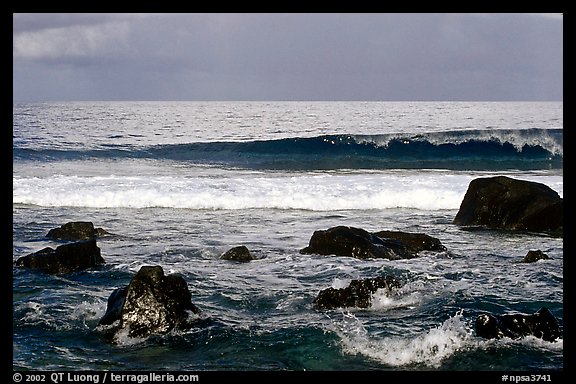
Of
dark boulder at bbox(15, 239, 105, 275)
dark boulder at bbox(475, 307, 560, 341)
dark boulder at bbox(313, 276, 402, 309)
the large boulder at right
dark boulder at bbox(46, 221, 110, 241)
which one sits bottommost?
dark boulder at bbox(475, 307, 560, 341)

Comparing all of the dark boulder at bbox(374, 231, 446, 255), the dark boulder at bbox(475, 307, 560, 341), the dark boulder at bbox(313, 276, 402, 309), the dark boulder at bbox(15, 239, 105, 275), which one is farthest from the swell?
the dark boulder at bbox(475, 307, 560, 341)

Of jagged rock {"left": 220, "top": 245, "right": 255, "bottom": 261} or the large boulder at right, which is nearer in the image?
jagged rock {"left": 220, "top": 245, "right": 255, "bottom": 261}

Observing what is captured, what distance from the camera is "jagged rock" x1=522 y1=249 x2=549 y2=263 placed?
10.5 m

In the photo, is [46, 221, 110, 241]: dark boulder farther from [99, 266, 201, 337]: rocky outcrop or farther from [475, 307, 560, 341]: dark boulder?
[475, 307, 560, 341]: dark boulder

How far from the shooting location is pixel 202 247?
11.8 metres

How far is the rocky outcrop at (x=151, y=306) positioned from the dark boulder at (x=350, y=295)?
5.38ft

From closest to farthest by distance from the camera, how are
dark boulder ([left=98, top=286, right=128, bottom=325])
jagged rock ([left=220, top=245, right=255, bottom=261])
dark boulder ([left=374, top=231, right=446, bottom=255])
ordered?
dark boulder ([left=98, top=286, right=128, bottom=325]), jagged rock ([left=220, top=245, right=255, bottom=261]), dark boulder ([left=374, top=231, right=446, bottom=255])

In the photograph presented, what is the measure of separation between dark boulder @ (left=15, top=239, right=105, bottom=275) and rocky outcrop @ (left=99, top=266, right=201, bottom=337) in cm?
264

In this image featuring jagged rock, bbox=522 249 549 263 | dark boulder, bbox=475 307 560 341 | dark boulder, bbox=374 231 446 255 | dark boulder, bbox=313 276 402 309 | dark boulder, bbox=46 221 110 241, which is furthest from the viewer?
dark boulder, bbox=46 221 110 241

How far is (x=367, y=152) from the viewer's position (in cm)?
3481

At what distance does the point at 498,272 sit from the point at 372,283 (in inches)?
96.2

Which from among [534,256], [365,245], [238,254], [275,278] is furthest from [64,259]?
[534,256]

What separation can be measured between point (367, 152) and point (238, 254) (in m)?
24.7
